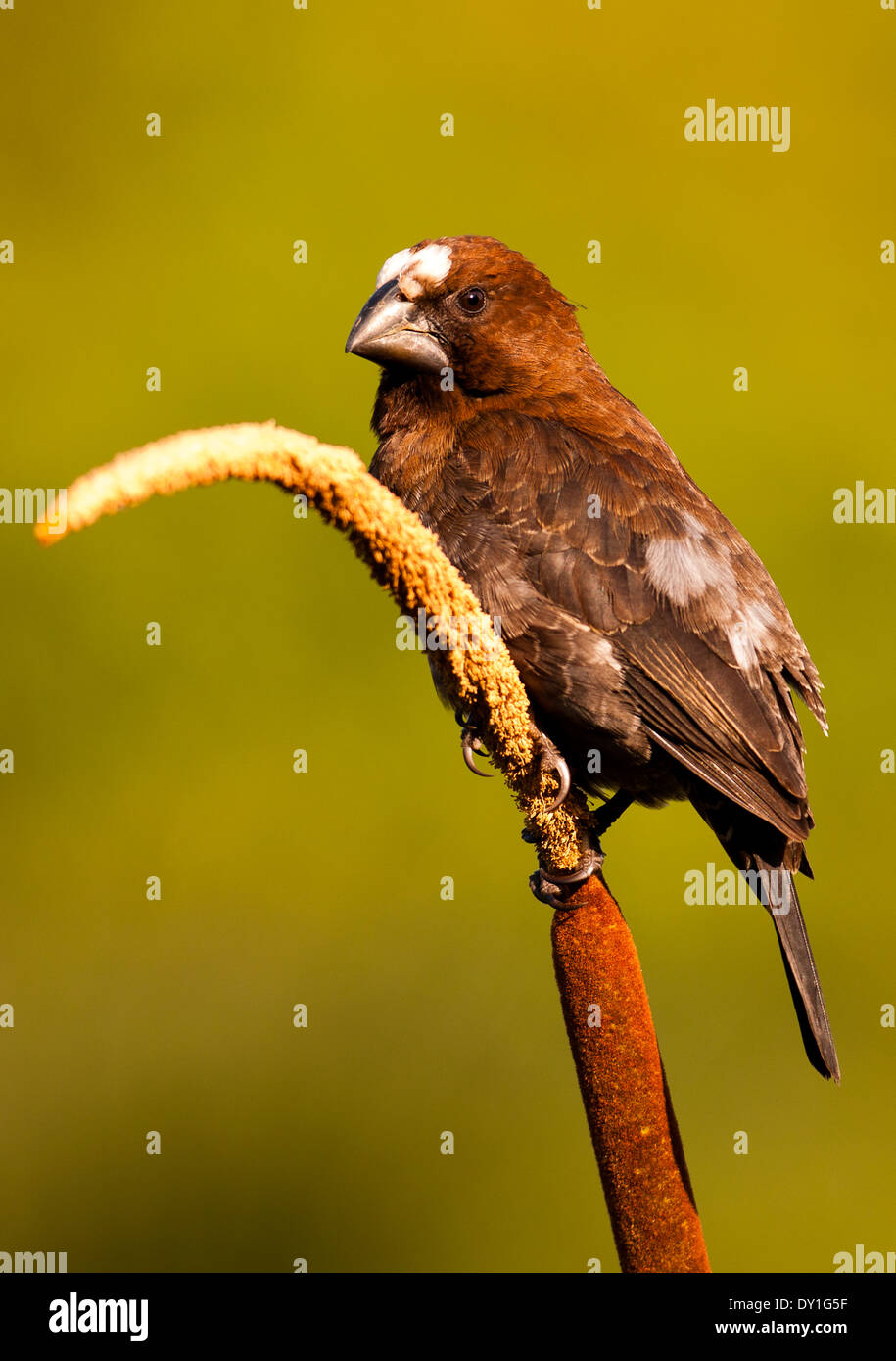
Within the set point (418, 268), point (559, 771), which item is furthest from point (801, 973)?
point (418, 268)

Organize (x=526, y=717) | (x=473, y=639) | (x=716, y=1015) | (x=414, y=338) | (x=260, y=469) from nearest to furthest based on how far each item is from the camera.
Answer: (x=260, y=469)
(x=473, y=639)
(x=526, y=717)
(x=414, y=338)
(x=716, y=1015)

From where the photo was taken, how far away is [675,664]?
2916 millimetres

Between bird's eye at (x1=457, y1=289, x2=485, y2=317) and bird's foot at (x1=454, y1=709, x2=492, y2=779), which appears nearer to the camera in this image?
bird's foot at (x1=454, y1=709, x2=492, y2=779)

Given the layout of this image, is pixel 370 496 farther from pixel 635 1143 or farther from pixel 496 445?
pixel 496 445

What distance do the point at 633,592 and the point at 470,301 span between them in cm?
75

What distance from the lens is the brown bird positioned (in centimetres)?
282

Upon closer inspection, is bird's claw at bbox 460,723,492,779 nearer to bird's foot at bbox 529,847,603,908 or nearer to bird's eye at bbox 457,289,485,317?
bird's foot at bbox 529,847,603,908

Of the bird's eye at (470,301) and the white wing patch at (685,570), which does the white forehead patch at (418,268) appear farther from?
the white wing patch at (685,570)

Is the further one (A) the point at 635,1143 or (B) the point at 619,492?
(B) the point at 619,492

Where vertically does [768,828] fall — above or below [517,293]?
below

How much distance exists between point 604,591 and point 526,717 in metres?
0.62

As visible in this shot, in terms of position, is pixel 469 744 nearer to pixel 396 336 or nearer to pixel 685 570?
pixel 685 570

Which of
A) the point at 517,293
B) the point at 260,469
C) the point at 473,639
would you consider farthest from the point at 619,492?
the point at 260,469

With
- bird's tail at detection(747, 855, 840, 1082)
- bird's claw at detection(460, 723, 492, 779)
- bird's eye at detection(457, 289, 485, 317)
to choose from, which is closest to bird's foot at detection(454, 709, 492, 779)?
bird's claw at detection(460, 723, 492, 779)
